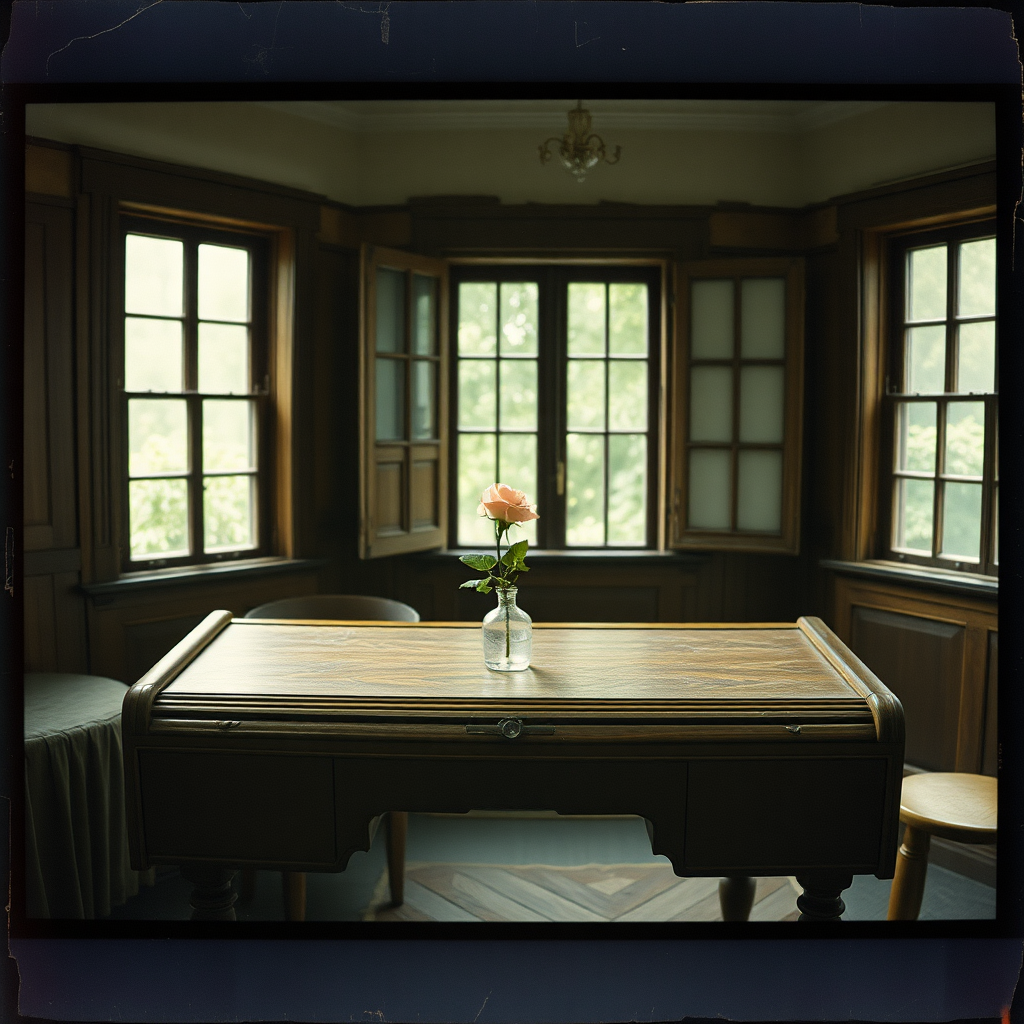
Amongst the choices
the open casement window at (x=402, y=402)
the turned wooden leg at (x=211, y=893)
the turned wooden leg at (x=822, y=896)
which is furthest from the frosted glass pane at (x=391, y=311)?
the turned wooden leg at (x=822, y=896)

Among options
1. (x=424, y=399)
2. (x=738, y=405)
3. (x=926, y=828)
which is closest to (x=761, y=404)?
(x=738, y=405)

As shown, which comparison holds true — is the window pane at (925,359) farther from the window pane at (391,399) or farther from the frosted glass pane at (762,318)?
the window pane at (391,399)

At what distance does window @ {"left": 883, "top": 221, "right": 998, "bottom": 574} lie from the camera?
2855 mm

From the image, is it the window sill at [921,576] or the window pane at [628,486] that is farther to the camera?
the window pane at [628,486]

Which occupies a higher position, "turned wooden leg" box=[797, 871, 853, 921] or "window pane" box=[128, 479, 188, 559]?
"window pane" box=[128, 479, 188, 559]

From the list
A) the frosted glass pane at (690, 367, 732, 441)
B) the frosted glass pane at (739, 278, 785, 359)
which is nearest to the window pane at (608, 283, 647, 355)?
the frosted glass pane at (690, 367, 732, 441)

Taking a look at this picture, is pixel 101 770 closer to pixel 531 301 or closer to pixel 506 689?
pixel 506 689

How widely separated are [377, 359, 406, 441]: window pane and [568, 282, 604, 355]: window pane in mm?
795

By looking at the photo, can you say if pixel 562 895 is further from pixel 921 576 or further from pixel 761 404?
pixel 761 404

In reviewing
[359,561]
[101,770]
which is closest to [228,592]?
[359,561]

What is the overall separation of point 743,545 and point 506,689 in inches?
88.1

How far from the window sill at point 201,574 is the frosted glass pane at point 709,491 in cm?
161

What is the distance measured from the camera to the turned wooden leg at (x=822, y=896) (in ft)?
5.99

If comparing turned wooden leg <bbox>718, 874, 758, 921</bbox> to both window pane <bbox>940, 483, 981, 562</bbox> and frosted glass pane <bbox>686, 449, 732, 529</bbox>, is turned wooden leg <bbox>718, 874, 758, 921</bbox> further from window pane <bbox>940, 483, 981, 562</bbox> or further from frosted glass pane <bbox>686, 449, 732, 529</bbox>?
frosted glass pane <bbox>686, 449, 732, 529</bbox>
